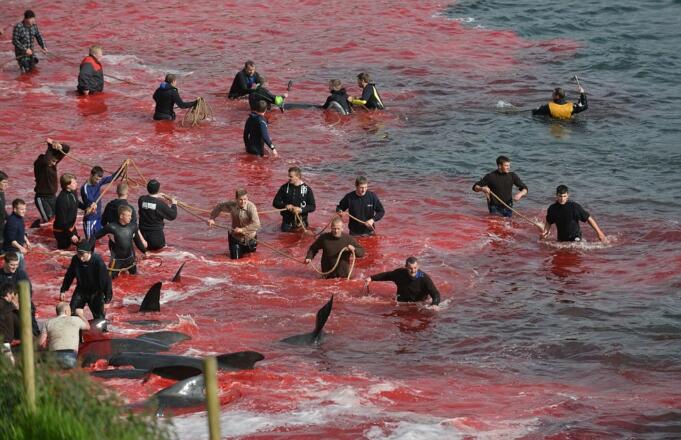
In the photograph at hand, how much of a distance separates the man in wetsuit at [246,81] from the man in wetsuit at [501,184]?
841 centimetres

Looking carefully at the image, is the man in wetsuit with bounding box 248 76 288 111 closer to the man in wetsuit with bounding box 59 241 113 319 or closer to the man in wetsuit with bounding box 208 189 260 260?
the man in wetsuit with bounding box 208 189 260 260

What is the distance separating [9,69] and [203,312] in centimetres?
1688

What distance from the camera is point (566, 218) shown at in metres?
20.1

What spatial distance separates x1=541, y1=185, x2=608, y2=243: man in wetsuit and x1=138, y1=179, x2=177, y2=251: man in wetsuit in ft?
21.3

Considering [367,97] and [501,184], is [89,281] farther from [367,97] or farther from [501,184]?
[367,97]

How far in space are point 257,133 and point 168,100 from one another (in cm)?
333

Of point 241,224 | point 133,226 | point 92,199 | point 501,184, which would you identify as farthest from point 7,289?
point 501,184

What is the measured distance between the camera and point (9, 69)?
3153 cm

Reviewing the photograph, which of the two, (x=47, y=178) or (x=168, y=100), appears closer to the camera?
(x=47, y=178)

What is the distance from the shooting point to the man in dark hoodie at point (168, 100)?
26.3 m

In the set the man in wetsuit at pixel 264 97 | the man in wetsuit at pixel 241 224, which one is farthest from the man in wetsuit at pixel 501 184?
the man in wetsuit at pixel 264 97

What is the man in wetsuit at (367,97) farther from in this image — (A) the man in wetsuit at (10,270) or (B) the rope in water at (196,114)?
(A) the man in wetsuit at (10,270)

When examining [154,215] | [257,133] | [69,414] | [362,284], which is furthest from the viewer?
[257,133]

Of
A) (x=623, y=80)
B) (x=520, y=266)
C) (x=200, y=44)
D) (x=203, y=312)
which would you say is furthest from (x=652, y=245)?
(x=200, y=44)
